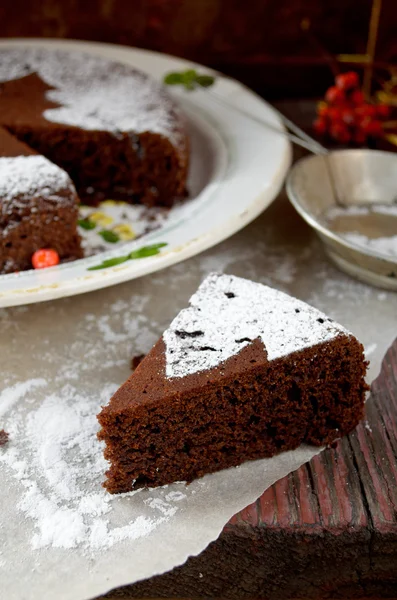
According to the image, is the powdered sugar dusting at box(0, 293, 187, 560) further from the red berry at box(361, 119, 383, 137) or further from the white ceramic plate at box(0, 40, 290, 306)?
the red berry at box(361, 119, 383, 137)

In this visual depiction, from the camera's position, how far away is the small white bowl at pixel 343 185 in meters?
2.78

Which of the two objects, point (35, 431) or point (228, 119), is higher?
point (228, 119)

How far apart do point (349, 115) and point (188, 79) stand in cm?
79

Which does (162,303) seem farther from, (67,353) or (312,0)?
(312,0)

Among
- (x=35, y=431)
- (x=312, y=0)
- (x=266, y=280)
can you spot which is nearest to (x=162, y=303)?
(x=266, y=280)

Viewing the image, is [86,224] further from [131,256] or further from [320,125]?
[320,125]

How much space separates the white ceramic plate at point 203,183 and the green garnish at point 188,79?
80 millimetres

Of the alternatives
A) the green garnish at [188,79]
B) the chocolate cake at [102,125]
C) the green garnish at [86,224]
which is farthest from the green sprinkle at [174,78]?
the green garnish at [86,224]

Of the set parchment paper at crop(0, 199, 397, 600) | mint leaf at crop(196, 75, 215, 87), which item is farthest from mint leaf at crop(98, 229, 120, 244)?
mint leaf at crop(196, 75, 215, 87)

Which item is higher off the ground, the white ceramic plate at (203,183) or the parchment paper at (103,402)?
the white ceramic plate at (203,183)

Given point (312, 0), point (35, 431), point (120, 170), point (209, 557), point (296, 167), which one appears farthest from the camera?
point (312, 0)

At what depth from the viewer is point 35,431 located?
2.12 meters

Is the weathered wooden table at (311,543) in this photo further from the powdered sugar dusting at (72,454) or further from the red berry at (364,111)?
the red berry at (364,111)

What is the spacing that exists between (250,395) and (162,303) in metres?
0.75
